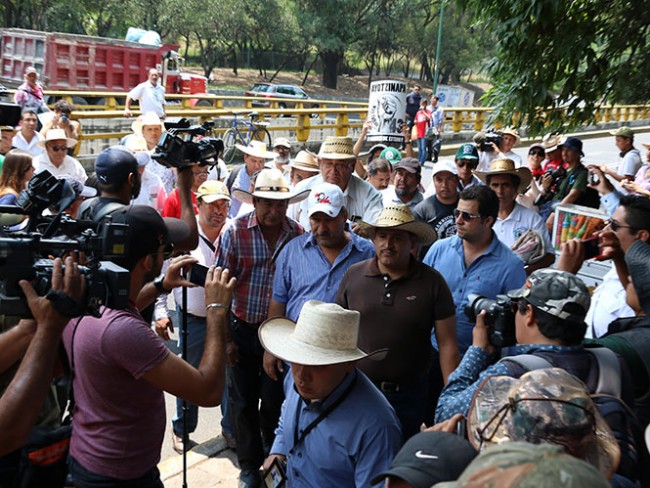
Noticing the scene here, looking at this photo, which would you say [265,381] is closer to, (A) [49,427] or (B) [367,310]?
(B) [367,310]

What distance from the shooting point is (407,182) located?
6805mm

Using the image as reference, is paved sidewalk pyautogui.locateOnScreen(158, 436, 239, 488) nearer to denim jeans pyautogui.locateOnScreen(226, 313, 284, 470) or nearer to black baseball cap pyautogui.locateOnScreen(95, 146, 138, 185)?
denim jeans pyautogui.locateOnScreen(226, 313, 284, 470)

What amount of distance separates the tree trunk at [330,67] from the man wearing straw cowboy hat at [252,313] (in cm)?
5216

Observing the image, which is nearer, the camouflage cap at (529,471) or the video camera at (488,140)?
the camouflage cap at (529,471)

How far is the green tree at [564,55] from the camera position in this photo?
604cm

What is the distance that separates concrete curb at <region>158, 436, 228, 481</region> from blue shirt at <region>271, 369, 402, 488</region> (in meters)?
2.02

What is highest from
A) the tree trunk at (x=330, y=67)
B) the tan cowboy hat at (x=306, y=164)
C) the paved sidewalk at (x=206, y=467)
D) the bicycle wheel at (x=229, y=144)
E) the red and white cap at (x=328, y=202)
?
the tree trunk at (x=330, y=67)

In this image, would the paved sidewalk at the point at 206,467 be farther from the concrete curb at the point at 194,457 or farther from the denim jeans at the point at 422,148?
the denim jeans at the point at 422,148

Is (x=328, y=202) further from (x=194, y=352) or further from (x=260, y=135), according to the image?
(x=260, y=135)

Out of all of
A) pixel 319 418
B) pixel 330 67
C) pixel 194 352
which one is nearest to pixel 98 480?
pixel 319 418

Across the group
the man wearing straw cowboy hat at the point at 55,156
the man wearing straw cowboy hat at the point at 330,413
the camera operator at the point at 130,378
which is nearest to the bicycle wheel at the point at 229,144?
the man wearing straw cowboy hat at the point at 55,156

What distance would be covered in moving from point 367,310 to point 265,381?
3.84 ft

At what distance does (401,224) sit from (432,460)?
232 cm

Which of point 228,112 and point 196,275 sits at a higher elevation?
point 228,112
